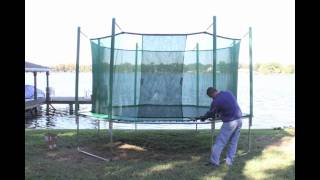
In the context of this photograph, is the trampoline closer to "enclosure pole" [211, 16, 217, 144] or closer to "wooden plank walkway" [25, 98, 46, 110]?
"enclosure pole" [211, 16, 217, 144]

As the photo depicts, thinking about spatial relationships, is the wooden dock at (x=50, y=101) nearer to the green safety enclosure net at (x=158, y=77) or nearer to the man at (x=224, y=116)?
the green safety enclosure net at (x=158, y=77)

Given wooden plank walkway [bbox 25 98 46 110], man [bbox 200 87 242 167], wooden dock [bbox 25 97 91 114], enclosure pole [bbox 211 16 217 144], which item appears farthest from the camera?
wooden dock [bbox 25 97 91 114]

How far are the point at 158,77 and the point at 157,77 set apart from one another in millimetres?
24

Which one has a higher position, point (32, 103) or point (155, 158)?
point (32, 103)

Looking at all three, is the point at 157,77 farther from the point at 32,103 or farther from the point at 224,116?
the point at 32,103

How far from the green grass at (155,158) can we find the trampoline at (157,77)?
0.84 metres

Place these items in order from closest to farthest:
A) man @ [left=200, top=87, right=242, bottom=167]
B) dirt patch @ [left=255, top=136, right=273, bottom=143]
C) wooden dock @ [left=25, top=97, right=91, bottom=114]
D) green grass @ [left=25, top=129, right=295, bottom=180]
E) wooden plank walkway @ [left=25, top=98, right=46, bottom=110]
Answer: green grass @ [left=25, top=129, right=295, bottom=180], man @ [left=200, top=87, right=242, bottom=167], dirt patch @ [left=255, top=136, right=273, bottom=143], wooden plank walkway @ [left=25, top=98, right=46, bottom=110], wooden dock @ [left=25, top=97, right=91, bottom=114]

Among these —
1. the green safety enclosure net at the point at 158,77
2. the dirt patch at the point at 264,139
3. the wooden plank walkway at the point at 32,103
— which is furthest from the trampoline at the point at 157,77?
the wooden plank walkway at the point at 32,103

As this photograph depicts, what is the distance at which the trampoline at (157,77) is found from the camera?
9797 mm

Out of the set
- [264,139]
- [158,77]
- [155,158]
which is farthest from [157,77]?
[264,139]

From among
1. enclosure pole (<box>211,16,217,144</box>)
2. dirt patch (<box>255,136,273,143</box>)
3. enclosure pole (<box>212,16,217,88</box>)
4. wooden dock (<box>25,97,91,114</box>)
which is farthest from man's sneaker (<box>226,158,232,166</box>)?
wooden dock (<box>25,97,91,114</box>)

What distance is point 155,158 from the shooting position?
9.25 metres

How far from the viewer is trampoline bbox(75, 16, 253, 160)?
980cm

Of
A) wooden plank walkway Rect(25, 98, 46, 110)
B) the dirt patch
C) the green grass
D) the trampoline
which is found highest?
the trampoline
